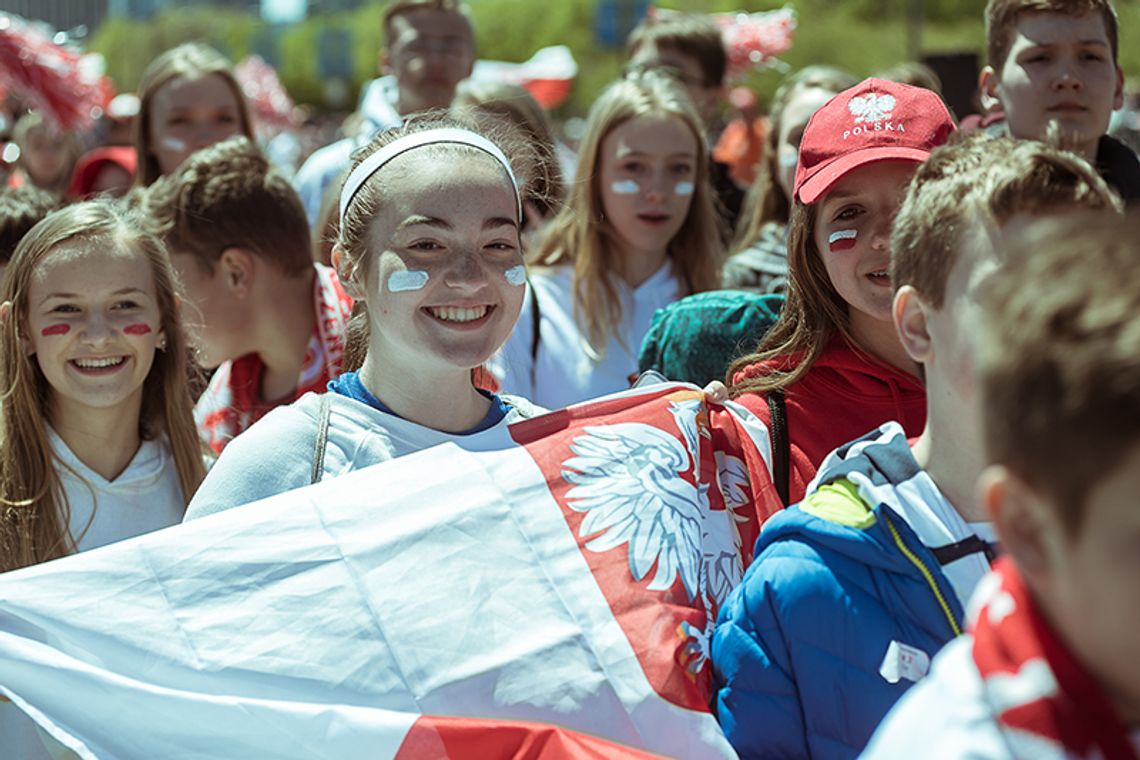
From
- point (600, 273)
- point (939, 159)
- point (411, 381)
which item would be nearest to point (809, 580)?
point (939, 159)

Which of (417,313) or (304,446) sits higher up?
(417,313)

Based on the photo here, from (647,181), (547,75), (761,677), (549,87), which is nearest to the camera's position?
(761,677)

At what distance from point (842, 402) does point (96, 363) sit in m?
1.65

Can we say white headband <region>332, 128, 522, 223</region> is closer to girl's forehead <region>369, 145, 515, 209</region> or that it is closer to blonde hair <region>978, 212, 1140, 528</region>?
girl's forehead <region>369, 145, 515, 209</region>

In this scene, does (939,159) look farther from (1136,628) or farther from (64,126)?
(64,126)

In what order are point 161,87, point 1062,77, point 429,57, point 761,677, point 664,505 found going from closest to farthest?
point 761,677
point 664,505
point 1062,77
point 161,87
point 429,57

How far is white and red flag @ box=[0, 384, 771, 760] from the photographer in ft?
7.03

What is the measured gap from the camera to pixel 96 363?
3250 millimetres

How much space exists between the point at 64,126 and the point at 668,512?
229 inches

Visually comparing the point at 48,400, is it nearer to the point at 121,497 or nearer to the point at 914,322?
the point at 121,497

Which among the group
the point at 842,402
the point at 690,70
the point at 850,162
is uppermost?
the point at 690,70

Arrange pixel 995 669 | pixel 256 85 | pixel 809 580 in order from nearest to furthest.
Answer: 1. pixel 995 669
2. pixel 809 580
3. pixel 256 85

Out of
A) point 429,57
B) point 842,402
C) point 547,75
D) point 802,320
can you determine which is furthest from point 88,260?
point 547,75

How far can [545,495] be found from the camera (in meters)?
2.43
